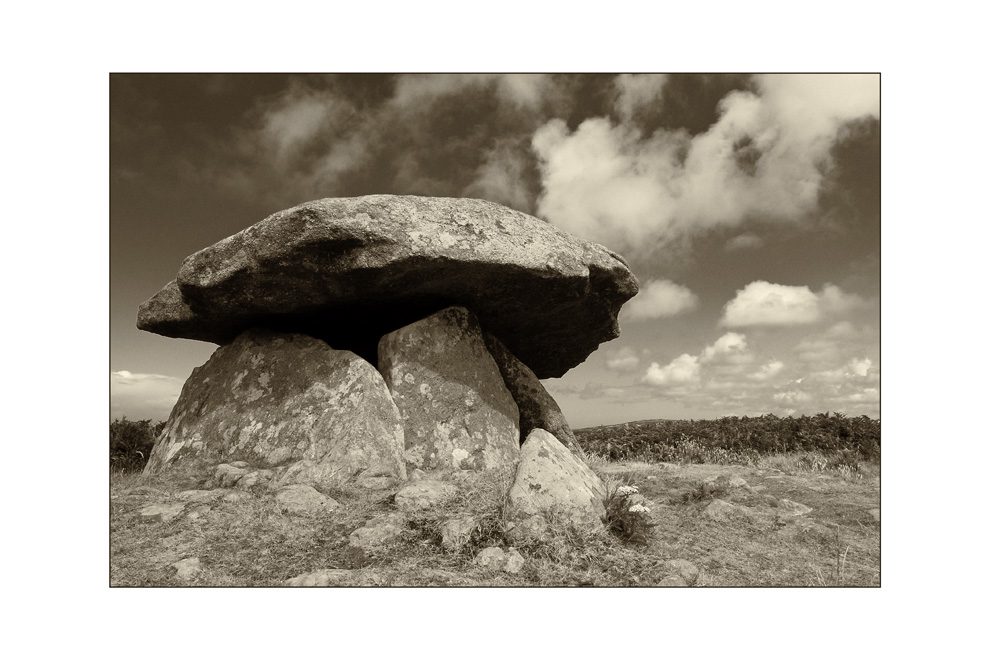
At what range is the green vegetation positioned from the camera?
11.0 m

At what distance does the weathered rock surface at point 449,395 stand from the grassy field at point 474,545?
3.66 feet

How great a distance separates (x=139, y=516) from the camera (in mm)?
5484

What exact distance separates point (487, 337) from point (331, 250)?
3.26m

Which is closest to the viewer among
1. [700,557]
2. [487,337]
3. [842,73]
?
[700,557]

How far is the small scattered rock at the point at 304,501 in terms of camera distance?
5.57 m

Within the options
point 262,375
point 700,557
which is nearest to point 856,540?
point 700,557

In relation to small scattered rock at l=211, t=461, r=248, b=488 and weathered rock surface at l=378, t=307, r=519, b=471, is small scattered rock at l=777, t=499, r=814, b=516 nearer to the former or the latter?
weathered rock surface at l=378, t=307, r=519, b=471

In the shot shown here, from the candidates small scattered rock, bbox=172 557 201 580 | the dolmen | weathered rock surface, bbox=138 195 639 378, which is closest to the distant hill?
the dolmen

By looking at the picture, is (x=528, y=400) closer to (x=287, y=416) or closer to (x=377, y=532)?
(x=287, y=416)

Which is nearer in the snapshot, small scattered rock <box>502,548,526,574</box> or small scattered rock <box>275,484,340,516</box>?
small scattered rock <box>502,548,526,574</box>

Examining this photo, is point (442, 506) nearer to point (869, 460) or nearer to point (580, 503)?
point (580, 503)

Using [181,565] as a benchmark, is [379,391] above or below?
above

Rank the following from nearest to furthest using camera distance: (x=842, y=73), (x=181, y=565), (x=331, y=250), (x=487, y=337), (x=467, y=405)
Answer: (x=181, y=565) → (x=842, y=73) → (x=331, y=250) → (x=467, y=405) → (x=487, y=337)

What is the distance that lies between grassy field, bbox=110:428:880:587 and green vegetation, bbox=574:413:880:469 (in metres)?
4.54
